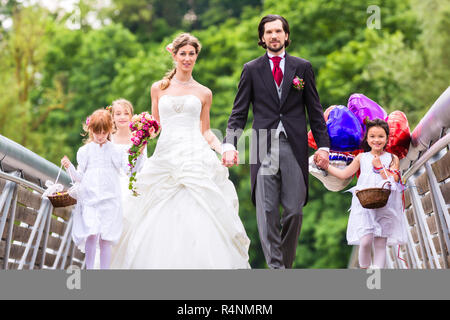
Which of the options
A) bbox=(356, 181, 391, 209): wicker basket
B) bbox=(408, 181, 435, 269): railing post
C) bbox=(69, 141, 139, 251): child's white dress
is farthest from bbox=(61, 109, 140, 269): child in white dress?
bbox=(408, 181, 435, 269): railing post

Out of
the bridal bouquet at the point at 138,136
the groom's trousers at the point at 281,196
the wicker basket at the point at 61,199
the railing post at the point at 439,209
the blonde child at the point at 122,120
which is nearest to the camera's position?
the railing post at the point at 439,209

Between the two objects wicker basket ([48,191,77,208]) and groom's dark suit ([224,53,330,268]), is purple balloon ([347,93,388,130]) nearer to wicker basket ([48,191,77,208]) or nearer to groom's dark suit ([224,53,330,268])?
groom's dark suit ([224,53,330,268])

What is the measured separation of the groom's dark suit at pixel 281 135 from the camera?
611cm

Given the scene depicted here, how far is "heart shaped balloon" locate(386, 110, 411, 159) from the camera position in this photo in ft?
21.9

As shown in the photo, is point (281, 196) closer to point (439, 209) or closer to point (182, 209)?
point (182, 209)

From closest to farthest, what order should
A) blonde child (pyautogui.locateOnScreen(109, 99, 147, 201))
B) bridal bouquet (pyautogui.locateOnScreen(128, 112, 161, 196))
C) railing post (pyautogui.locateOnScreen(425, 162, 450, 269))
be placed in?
railing post (pyautogui.locateOnScreen(425, 162, 450, 269)), bridal bouquet (pyautogui.locateOnScreen(128, 112, 161, 196)), blonde child (pyautogui.locateOnScreen(109, 99, 147, 201))

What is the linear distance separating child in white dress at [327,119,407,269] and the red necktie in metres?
0.80

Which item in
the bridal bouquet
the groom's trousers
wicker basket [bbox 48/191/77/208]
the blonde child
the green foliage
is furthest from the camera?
the green foliage

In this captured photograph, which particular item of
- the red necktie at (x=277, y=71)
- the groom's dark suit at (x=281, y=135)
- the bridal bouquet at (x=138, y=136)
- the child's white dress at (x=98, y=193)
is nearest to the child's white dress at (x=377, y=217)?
the groom's dark suit at (x=281, y=135)

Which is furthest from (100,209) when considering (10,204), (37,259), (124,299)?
(124,299)

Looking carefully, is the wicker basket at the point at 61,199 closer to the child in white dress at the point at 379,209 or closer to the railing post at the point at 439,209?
the child in white dress at the point at 379,209

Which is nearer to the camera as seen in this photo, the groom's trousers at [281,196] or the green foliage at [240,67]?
the groom's trousers at [281,196]

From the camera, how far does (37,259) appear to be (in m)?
8.08

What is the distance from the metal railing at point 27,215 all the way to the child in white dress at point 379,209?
7.96 feet
